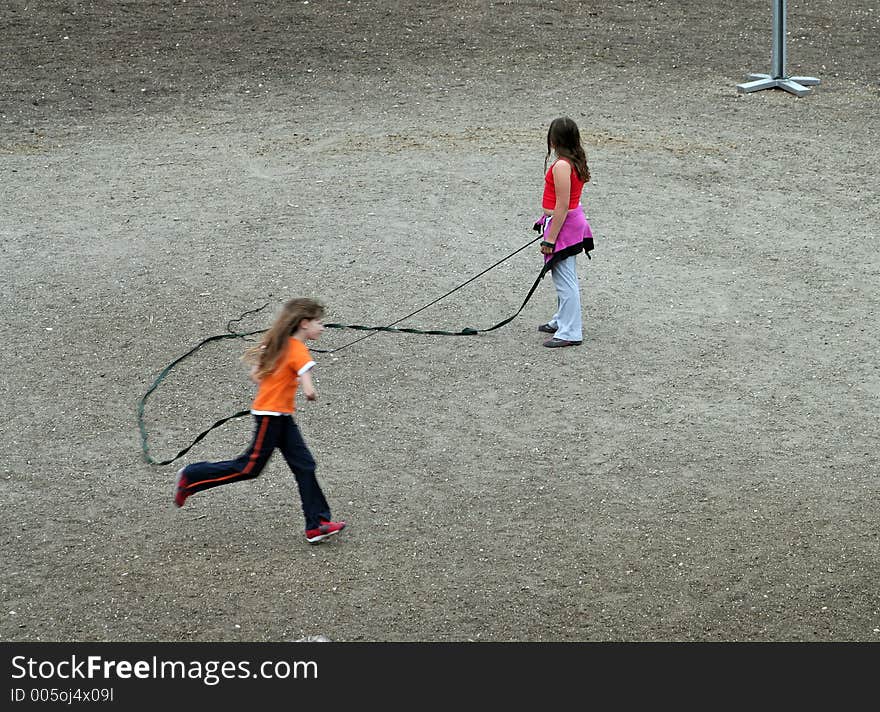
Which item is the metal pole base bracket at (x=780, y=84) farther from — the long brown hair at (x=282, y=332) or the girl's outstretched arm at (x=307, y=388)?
the girl's outstretched arm at (x=307, y=388)

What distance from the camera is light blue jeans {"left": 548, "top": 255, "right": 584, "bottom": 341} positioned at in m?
8.41

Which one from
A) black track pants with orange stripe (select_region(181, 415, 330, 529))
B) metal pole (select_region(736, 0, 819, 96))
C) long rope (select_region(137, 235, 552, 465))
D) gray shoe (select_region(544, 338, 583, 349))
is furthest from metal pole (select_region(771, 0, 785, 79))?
black track pants with orange stripe (select_region(181, 415, 330, 529))

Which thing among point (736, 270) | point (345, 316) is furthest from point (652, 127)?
point (345, 316)

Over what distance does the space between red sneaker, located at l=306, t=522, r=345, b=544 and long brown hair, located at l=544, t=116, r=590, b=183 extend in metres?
3.37

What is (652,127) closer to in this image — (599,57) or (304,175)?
(599,57)

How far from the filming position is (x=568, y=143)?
8.01 meters

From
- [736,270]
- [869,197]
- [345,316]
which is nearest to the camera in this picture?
[345,316]

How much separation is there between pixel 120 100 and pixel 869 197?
30.6ft

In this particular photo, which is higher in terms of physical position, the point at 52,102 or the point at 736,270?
the point at 52,102

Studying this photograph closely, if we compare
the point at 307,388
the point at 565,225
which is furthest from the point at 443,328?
the point at 307,388

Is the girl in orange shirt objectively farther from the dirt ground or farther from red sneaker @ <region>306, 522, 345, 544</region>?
the dirt ground

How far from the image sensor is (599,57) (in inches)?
619

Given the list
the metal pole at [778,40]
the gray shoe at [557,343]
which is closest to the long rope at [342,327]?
the gray shoe at [557,343]

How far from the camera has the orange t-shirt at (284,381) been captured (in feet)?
19.0
